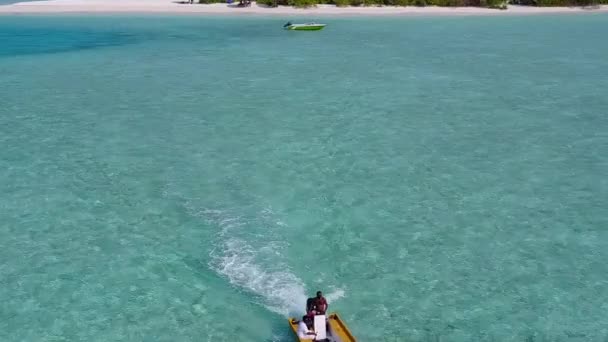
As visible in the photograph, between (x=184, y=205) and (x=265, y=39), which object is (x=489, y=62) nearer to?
(x=265, y=39)

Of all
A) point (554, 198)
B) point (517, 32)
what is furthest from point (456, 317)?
point (517, 32)

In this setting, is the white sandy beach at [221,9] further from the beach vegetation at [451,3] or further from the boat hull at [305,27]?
the boat hull at [305,27]

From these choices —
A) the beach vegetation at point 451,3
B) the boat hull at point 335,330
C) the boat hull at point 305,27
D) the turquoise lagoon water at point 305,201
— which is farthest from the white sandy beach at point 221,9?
the boat hull at point 335,330

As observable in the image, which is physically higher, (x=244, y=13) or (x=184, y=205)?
(x=244, y=13)

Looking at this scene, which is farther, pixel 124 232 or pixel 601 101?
pixel 601 101

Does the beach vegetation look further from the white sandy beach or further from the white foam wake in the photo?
the white foam wake

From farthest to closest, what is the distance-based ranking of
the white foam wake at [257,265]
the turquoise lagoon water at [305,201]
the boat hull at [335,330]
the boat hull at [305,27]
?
the boat hull at [305,27] → the white foam wake at [257,265] → the turquoise lagoon water at [305,201] → the boat hull at [335,330]

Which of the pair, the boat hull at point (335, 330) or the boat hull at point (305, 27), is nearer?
the boat hull at point (335, 330)
